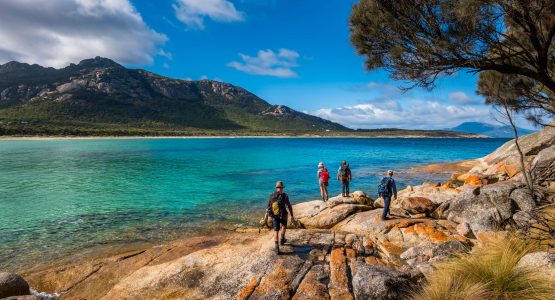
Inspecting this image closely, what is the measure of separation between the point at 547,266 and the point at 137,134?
159 m

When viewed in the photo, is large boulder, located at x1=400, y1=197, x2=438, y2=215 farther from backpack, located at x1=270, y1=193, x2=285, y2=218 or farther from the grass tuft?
the grass tuft

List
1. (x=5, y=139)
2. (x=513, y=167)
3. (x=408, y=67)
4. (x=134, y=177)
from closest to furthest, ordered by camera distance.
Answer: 1. (x=408, y=67)
2. (x=513, y=167)
3. (x=134, y=177)
4. (x=5, y=139)

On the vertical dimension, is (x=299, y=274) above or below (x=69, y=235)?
above

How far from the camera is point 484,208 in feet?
43.3

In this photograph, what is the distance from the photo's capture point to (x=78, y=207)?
2112 centimetres

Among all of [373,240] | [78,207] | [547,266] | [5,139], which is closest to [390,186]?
[373,240]

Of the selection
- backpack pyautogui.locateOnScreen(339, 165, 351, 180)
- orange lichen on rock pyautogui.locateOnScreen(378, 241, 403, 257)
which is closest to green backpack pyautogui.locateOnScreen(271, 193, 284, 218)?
orange lichen on rock pyautogui.locateOnScreen(378, 241, 403, 257)

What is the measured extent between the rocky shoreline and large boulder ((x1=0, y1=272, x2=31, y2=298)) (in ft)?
3.09

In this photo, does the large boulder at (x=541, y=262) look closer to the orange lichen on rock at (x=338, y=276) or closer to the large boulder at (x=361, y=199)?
the orange lichen on rock at (x=338, y=276)

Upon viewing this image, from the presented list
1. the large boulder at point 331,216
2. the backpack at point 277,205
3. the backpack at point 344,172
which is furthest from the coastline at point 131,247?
the backpack at point 344,172

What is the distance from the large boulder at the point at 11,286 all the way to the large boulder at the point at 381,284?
9499 mm

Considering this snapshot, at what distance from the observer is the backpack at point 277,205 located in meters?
10.8

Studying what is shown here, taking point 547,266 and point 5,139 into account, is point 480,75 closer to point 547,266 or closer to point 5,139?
point 547,266

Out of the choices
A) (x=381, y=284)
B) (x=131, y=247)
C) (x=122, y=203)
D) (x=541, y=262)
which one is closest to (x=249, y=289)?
(x=381, y=284)
